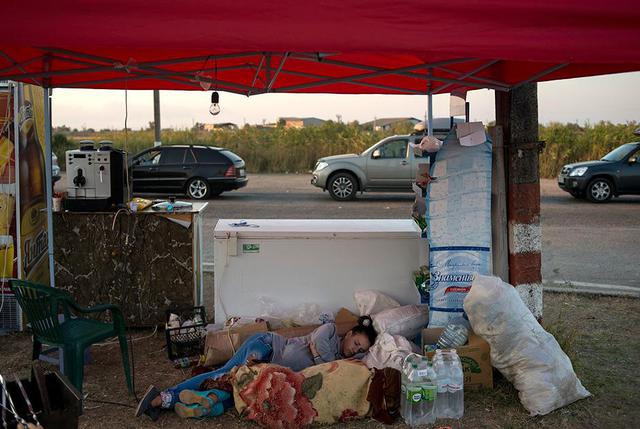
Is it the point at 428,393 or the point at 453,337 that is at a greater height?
the point at 453,337

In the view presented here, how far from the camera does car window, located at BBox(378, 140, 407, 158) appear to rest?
18219 millimetres

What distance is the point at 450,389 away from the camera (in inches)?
187

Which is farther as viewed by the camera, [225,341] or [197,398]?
→ [225,341]

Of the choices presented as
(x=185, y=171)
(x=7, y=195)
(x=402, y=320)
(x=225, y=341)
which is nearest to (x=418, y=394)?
(x=402, y=320)

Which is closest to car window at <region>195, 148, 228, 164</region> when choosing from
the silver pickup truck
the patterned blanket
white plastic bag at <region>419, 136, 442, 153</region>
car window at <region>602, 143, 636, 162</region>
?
the silver pickup truck

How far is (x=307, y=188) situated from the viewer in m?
22.0

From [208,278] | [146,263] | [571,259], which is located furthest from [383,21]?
[571,259]

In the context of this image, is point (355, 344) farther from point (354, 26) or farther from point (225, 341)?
point (354, 26)

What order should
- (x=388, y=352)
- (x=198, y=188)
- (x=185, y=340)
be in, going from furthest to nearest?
(x=198, y=188)
(x=185, y=340)
(x=388, y=352)

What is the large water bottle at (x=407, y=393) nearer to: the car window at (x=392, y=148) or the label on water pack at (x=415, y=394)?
the label on water pack at (x=415, y=394)

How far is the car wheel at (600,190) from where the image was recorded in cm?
1742

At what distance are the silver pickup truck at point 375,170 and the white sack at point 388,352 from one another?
502 inches

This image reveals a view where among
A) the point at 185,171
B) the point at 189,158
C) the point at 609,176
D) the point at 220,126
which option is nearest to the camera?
the point at 609,176

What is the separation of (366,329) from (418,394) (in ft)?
3.49
